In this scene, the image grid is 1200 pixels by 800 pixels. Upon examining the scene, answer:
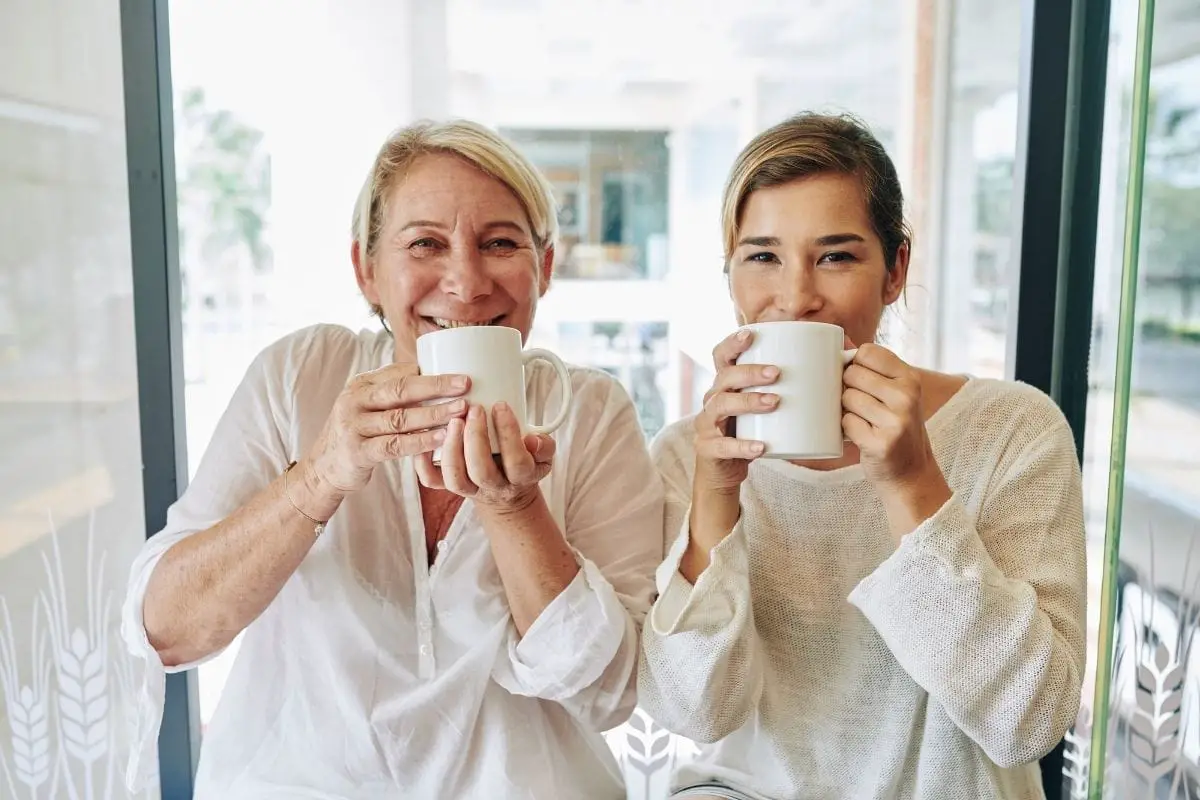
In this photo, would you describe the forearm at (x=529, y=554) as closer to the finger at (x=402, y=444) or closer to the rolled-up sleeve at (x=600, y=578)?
the rolled-up sleeve at (x=600, y=578)

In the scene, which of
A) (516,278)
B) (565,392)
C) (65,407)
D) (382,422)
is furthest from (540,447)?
(65,407)

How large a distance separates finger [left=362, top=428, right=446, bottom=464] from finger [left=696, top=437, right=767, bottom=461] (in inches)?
11.4

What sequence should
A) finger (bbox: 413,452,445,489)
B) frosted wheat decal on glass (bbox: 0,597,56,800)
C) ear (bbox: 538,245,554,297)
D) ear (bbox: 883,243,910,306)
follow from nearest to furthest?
1. finger (bbox: 413,452,445,489)
2. ear (bbox: 883,243,910,306)
3. ear (bbox: 538,245,554,297)
4. frosted wheat decal on glass (bbox: 0,597,56,800)

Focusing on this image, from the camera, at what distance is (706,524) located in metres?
1.08

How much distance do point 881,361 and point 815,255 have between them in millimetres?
244

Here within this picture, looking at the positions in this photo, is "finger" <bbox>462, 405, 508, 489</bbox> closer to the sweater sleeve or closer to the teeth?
the teeth

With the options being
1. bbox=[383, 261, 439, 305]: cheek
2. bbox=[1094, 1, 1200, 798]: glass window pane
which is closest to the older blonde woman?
bbox=[383, 261, 439, 305]: cheek

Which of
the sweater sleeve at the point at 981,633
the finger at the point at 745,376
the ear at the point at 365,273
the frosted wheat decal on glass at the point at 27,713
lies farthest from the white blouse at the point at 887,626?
the frosted wheat decal on glass at the point at 27,713

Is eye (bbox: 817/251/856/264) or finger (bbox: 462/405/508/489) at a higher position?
eye (bbox: 817/251/856/264)

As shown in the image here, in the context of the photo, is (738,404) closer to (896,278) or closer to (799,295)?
(799,295)

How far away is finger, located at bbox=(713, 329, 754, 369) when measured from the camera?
3.05 feet

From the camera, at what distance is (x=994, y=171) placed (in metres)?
1.62

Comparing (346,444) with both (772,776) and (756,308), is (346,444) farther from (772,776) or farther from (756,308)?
(772,776)

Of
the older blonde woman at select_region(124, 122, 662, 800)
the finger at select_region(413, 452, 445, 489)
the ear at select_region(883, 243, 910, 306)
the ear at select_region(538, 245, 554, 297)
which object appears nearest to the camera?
the finger at select_region(413, 452, 445, 489)
